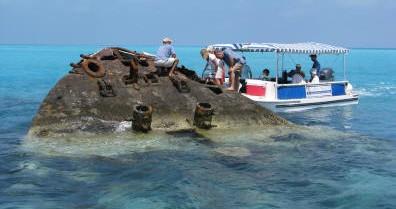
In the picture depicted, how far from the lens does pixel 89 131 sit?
1459cm

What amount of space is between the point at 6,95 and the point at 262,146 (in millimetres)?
22493

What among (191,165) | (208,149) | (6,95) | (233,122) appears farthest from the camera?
(6,95)

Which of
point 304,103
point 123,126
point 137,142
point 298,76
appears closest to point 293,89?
point 298,76

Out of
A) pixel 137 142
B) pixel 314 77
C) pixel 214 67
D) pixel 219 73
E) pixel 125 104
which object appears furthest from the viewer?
pixel 314 77

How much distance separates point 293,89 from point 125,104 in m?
10.6

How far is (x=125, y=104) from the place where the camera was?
15.6m

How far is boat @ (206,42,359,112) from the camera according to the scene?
23422mm

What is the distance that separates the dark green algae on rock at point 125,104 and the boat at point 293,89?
600cm

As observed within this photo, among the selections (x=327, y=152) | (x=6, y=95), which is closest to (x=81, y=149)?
(x=327, y=152)

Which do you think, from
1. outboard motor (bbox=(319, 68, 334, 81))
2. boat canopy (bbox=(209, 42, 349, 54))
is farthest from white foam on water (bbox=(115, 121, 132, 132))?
outboard motor (bbox=(319, 68, 334, 81))

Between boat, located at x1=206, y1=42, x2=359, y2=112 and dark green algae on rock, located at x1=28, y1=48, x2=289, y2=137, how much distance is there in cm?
600

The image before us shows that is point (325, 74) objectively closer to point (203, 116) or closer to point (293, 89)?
point (293, 89)

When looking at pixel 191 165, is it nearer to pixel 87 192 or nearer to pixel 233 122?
pixel 87 192

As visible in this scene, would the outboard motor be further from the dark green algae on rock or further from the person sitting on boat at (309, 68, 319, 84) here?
the dark green algae on rock
